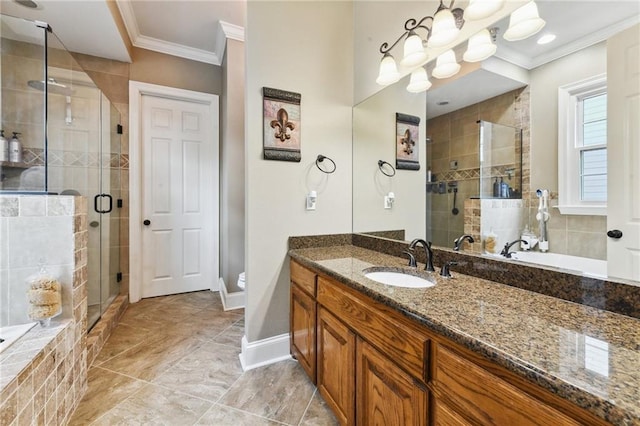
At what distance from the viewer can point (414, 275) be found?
4.69ft

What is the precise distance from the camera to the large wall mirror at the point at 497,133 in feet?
3.23

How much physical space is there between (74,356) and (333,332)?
153 cm

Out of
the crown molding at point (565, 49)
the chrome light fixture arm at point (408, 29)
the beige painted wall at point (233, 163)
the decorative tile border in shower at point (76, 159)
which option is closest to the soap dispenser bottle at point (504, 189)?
the crown molding at point (565, 49)

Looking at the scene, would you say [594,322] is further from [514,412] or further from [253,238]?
[253,238]

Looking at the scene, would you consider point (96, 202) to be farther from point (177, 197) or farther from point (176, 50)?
point (176, 50)

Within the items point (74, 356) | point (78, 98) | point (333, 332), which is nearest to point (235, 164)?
point (78, 98)

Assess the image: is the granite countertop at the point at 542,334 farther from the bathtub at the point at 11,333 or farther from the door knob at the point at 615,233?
the bathtub at the point at 11,333

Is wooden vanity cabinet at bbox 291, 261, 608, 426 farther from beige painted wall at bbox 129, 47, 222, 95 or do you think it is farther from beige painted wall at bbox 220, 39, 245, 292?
beige painted wall at bbox 129, 47, 222, 95

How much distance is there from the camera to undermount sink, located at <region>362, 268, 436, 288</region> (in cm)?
139

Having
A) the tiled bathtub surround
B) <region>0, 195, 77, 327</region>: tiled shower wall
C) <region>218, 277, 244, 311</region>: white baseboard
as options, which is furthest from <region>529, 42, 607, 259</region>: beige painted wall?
<region>218, 277, 244, 311</region>: white baseboard

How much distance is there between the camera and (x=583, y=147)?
0.99 m

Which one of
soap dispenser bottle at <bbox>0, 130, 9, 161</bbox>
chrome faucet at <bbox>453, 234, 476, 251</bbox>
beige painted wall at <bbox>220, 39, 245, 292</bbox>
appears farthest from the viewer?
beige painted wall at <bbox>220, 39, 245, 292</bbox>

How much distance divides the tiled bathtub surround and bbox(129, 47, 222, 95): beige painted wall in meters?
2.15

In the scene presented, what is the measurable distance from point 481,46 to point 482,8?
16 cm
